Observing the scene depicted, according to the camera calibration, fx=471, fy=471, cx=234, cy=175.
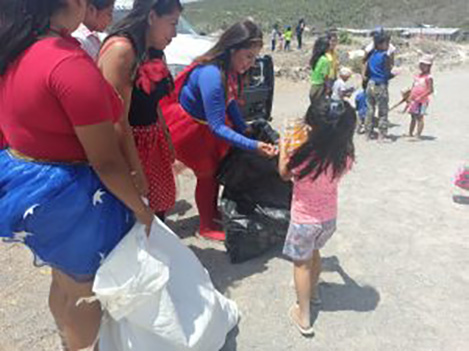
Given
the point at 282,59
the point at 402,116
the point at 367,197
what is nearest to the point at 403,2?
the point at 282,59

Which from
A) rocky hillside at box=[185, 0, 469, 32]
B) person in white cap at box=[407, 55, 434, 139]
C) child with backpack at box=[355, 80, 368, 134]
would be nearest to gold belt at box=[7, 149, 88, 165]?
person in white cap at box=[407, 55, 434, 139]

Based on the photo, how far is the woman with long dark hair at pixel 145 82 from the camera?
232 centimetres

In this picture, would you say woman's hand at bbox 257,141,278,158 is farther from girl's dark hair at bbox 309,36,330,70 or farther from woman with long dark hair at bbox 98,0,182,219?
girl's dark hair at bbox 309,36,330,70

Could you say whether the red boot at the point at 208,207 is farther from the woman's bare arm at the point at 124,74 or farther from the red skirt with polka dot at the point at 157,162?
the woman's bare arm at the point at 124,74

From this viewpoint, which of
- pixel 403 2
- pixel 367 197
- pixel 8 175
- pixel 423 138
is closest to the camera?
pixel 8 175

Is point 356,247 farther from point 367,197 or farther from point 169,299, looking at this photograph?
point 169,299

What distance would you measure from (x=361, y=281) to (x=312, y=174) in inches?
45.1

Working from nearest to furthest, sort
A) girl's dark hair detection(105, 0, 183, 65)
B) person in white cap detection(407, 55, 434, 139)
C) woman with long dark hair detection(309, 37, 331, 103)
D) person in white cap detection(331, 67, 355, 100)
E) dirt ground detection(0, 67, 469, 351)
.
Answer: girl's dark hair detection(105, 0, 183, 65) < dirt ground detection(0, 67, 469, 351) < person in white cap detection(331, 67, 355, 100) < person in white cap detection(407, 55, 434, 139) < woman with long dark hair detection(309, 37, 331, 103)

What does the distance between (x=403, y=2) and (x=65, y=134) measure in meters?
76.8

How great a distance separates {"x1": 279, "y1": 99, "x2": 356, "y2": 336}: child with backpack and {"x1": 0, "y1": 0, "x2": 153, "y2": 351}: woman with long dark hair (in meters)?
0.99

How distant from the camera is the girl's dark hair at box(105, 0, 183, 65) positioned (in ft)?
7.99

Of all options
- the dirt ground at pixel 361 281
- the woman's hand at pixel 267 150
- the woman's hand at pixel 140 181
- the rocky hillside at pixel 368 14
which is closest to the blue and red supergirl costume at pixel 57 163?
the woman's hand at pixel 140 181

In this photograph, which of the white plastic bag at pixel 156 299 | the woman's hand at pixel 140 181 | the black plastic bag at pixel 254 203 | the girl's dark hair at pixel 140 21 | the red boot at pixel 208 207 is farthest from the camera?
the red boot at pixel 208 207

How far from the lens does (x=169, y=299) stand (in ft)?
6.86
